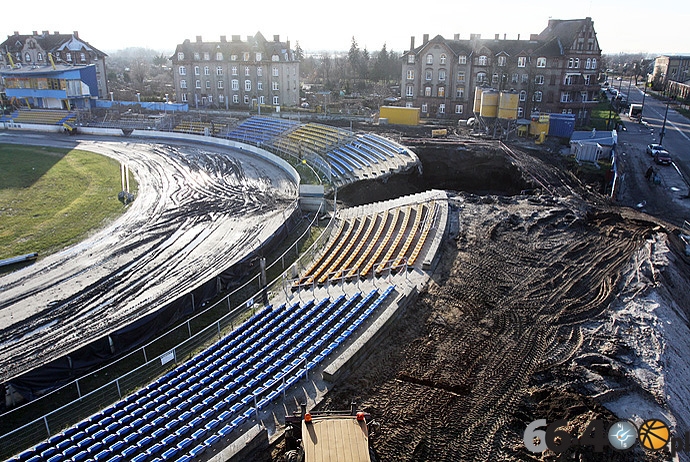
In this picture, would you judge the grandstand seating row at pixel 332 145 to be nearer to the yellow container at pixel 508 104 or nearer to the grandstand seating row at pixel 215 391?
the yellow container at pixel 508 104

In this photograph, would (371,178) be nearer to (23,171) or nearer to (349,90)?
(23,171)

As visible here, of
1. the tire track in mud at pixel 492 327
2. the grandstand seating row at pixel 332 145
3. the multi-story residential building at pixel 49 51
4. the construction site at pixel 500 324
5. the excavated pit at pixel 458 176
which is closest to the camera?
the tire track in mud at pixel 492 327

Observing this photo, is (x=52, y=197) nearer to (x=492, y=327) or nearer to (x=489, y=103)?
(x=492, y=327)

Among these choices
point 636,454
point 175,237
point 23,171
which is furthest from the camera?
point 23,171

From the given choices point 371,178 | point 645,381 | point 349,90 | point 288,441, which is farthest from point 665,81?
point 288,441

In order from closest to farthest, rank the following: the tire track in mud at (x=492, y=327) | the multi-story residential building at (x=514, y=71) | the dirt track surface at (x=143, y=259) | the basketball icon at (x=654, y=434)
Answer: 1. the basketball icon at (x=654, y=434)
2. the tire track in mud at (x=492, y=327)
3. the dirt track surface at (x=143, y=259)
4. the multi-story residential building at (x=514, y=71)

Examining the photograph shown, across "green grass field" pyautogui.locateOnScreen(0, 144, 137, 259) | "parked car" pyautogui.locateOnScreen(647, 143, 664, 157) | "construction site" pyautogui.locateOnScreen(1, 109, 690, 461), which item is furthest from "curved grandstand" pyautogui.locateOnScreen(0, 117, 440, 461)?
"parked car" pyautogui.locateOnScreen(647, 143, 664, 157)

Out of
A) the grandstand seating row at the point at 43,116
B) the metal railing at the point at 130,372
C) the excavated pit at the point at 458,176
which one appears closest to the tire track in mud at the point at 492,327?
the metal railing at the point at 130,372

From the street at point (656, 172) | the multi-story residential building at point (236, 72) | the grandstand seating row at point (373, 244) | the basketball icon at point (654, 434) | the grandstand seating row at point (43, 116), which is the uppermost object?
the multi-story residential building at point (236, 72)
